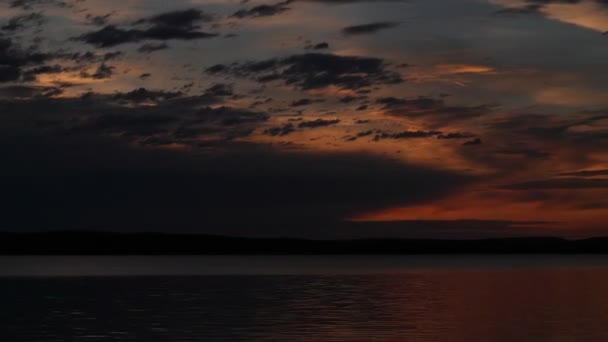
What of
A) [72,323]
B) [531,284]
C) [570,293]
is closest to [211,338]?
[72,323]

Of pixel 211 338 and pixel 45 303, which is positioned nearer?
pixel 211 338

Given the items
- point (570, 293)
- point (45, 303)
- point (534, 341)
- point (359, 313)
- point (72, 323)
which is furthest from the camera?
point (570, 293)

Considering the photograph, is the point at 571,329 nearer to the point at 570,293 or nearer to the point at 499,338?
the point at 499,338

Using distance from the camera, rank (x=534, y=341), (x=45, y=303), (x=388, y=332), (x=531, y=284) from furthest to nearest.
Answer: (x=531, y=284), (x=45, y=303), (x=388, y=332), (x=534, y=341)

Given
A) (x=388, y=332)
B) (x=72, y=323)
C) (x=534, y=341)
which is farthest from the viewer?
(x=72, y=323)

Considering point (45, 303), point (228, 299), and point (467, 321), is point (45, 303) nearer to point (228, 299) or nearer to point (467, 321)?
point (228, 299)

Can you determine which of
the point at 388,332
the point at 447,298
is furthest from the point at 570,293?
the point at 388,332

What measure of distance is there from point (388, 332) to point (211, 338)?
314 inches

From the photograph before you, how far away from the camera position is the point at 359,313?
187ft

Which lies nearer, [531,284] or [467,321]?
[467,321]

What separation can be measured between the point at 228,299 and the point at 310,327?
2328 centimetres

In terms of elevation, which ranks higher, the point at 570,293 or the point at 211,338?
the point at 211,338

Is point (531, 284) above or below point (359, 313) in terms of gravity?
below

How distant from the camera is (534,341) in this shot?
43375 mm
